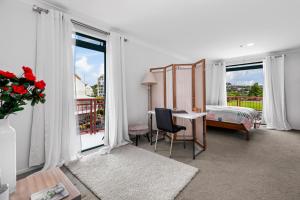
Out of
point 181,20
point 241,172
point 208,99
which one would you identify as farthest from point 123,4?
point 208,99

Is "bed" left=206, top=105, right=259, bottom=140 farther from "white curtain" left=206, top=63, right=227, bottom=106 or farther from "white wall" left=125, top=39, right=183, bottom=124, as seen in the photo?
"white wall" left=125, top=39, right=183, bottom=124

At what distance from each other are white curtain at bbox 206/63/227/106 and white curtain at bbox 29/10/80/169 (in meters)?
5.13

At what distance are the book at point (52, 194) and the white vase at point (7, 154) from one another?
169mm

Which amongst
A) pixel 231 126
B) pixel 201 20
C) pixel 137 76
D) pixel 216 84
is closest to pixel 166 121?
pixel 137 76

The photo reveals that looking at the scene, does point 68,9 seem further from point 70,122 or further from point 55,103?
point 70,122

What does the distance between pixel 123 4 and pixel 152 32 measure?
108cm

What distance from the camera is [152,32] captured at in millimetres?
3092

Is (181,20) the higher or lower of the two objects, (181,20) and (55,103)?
the higher

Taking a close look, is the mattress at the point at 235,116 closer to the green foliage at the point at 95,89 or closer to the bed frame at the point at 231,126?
the bed frame at the point at 231,126

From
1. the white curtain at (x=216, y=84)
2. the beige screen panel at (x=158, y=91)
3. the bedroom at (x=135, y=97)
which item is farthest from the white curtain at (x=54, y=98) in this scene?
the white curtain at (x=216, y=84)

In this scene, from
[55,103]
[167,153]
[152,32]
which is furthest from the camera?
[152,32]

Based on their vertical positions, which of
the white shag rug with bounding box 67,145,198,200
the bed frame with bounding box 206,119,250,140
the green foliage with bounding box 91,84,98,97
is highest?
the green foliage with bounding box 91,84,98,97

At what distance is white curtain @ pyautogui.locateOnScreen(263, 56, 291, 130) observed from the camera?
4289 mm

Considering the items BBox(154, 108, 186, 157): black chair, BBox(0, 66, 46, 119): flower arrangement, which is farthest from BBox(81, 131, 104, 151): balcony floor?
BBox(0, 66, 46, 119): flower arrangement
